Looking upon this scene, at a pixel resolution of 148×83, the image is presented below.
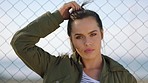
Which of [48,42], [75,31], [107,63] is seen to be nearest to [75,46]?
[75,31]

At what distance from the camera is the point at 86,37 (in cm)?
233

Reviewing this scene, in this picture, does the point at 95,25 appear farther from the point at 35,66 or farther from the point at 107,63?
the point at 35,66

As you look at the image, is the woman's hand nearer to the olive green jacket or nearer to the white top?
the olive green jacket

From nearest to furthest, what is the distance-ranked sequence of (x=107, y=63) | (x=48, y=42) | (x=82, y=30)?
(x=82, y=30) → (x=107, y=63) → (x=48, y=42)

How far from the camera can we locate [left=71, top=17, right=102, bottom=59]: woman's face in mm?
2328

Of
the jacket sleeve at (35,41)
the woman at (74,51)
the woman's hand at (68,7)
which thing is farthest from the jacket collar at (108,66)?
the woman's hand at (68,7)

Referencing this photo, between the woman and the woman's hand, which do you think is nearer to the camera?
the woman

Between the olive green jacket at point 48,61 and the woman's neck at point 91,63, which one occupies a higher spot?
the olive green jacket at point 48,61

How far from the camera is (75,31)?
2389 millimetres

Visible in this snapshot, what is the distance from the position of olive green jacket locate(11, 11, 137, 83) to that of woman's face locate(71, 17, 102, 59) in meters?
0.12

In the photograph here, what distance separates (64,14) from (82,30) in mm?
200

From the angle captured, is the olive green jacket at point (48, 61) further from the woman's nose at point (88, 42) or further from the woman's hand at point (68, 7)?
the woman's nose at point (88, 42)

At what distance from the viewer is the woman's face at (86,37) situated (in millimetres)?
2328

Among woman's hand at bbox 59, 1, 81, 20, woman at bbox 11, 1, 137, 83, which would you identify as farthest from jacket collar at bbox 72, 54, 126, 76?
woman's hand at bbox 59, 1, 81, 20
